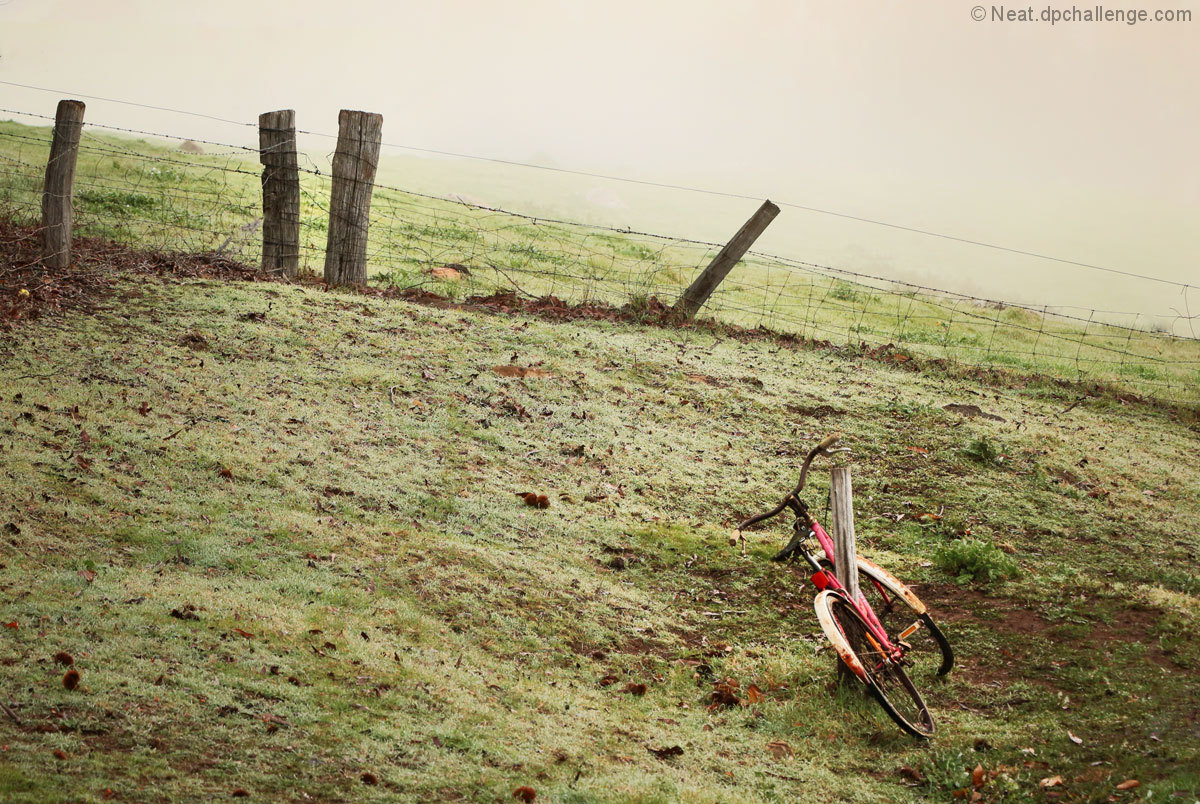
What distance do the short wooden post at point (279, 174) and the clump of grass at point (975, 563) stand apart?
8.08m

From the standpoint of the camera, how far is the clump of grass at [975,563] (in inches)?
274

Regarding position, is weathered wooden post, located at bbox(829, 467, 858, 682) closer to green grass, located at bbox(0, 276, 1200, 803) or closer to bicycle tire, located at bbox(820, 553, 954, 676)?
bicycle tire, located at bbox(820, 553, 954, 676)

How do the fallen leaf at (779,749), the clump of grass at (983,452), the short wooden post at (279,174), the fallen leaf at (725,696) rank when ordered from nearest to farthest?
Result: the fallen leaf at (779,749) < the fallen leaf at (725,696) < the clump of grass at (983,452) < the short wooden post at (279,174)

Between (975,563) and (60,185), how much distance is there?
980 cm

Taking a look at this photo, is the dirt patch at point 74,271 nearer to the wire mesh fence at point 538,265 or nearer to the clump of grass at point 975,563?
the wire mesh fence at point 538,265

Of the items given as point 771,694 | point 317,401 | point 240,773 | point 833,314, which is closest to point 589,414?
point 317,401

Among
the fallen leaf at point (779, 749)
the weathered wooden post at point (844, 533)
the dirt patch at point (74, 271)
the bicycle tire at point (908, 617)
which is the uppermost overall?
the dirt patch at point (74, 271)

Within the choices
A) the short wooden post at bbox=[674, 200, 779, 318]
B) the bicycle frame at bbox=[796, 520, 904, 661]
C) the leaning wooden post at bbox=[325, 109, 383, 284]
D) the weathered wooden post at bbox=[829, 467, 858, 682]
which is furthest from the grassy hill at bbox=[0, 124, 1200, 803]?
the short wooden post at bbox=[674, 200, 779, 318]

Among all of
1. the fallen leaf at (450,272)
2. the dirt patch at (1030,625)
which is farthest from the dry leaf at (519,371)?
the fallen leaf at (450,272)

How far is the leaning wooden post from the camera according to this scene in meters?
11.5

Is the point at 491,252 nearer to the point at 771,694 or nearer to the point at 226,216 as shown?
the point at 226,216

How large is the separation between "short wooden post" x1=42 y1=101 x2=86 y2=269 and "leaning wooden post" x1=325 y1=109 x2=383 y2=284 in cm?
278

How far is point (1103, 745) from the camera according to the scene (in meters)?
4.81

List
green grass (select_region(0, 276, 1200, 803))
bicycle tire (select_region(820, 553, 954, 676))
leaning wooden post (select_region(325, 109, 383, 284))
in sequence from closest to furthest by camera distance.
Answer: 1. green grass (select_region(0, 276, 1200, 803))
2. bicycle tire (select_region(820, 553, 954, 676))
3. leaning wooden post (select_region(325, 109, 383, 284))
